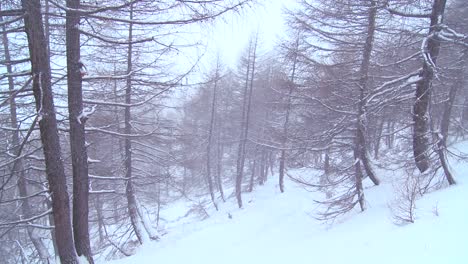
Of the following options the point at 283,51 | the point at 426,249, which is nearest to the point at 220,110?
the point at 283,51

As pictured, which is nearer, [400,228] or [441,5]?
[400,228]

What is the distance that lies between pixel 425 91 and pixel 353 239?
3.86 meters

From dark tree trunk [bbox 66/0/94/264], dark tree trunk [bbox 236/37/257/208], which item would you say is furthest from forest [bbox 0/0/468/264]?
dark tree trunk [bbox 236/37/257/208]

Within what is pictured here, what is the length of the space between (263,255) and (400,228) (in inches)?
139

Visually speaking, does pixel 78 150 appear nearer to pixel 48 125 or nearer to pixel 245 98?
pixel 48 125

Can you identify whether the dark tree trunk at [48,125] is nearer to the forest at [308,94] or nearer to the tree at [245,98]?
the forest at [308,94]

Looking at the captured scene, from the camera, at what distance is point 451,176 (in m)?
8.00

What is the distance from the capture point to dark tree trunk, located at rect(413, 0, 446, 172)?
8.43 meters

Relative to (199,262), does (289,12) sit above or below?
above

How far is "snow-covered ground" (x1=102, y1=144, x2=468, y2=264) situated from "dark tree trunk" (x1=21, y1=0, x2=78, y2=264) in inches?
167

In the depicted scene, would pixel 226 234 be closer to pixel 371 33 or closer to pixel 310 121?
pixel 310 121

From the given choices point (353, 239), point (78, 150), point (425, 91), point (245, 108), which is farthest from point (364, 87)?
point (245, 108)

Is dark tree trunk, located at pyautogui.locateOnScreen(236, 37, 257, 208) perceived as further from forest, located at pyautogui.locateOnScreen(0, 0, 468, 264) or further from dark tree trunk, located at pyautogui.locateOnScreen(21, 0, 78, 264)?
dark tree trunk, located at pyautogui.locateOnScreen(21, 0, 78, 264)

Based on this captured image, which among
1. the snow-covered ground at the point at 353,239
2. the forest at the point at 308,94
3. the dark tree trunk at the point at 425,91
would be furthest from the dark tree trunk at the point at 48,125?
the dark tree trunk at the point at 425,91
